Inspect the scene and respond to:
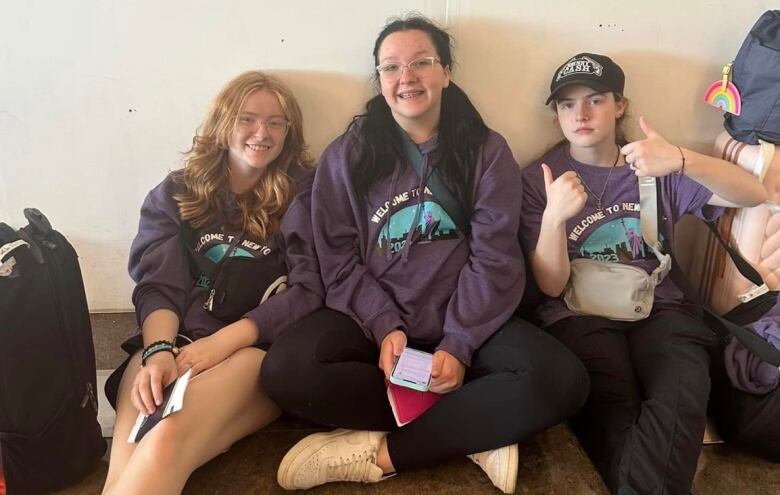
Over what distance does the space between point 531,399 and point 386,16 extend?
988 mm

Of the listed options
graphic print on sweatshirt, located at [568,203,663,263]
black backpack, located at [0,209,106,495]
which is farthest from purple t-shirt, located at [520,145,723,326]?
black backpack, located at [0,209,106,495]

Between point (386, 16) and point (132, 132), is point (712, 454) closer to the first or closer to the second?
point (386, 16)

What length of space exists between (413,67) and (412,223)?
0.36 meters

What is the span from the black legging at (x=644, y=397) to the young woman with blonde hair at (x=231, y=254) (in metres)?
0.69

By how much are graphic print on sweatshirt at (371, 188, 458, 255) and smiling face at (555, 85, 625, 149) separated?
39 centimetres

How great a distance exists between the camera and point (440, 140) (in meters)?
1.52

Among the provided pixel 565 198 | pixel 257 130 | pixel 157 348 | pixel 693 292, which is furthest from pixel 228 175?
pixel 693 292

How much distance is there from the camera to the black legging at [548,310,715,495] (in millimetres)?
1296

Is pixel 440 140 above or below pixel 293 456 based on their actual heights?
above

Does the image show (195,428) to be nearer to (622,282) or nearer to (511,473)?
(511,473)

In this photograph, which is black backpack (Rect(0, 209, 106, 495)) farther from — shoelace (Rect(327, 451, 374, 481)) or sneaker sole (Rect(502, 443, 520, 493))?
sneaker sole (Rect(502, 443, 520, 493))

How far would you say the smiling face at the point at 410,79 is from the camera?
1452 mm

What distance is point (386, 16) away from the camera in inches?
62.5

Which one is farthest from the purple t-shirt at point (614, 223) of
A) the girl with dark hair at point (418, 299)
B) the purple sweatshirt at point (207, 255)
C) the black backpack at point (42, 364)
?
the black backpack at point (42, 364)
